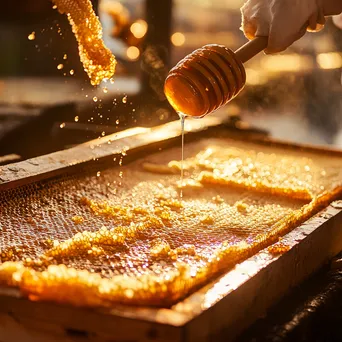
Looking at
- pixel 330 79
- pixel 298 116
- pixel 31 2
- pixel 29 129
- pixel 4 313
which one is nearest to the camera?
pixel 4 313

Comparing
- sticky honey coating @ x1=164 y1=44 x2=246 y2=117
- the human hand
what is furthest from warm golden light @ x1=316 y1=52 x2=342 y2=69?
sticky honey coating @ x1=164 y1=44 x2=246 y2=117

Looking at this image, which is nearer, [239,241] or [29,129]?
[239,241]

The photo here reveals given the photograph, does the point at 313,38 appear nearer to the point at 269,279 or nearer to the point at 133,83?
the point at 133,83

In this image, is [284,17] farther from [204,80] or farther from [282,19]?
[204,80]

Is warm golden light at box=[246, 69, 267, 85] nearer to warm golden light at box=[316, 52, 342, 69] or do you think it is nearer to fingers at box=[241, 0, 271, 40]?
warm golden light at box=[316, 52, 342, 69]

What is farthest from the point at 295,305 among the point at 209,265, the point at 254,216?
the point at 254,216

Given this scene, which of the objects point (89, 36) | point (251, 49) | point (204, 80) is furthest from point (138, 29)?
point (204, 80)
